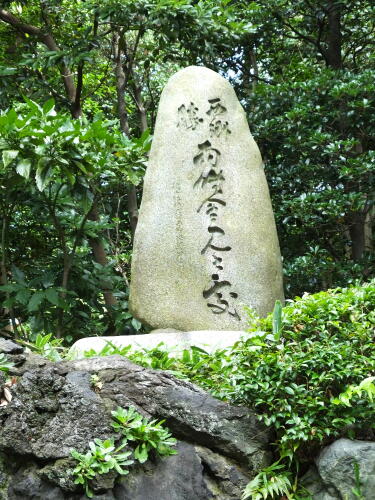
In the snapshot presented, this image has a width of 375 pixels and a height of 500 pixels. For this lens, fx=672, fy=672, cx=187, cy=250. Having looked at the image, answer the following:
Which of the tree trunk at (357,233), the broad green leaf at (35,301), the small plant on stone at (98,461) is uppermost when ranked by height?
the tree trunk at (357,233)

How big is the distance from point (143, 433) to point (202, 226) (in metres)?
1.90

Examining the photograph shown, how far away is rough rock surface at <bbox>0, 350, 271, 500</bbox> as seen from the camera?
274 centimetres

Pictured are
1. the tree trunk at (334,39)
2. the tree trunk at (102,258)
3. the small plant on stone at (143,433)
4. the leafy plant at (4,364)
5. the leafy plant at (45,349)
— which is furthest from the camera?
the tree trunk at (334,39)

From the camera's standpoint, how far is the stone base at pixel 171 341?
3.83m

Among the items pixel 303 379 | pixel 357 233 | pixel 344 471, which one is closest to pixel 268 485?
pixel 344 471

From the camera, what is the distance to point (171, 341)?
4.02 meters

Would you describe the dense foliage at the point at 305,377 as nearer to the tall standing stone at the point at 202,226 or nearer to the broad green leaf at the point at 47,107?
the tall standing stone at the point at 202,226

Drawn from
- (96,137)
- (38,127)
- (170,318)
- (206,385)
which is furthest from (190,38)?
(206,385)

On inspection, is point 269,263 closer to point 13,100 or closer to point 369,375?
point 369,375

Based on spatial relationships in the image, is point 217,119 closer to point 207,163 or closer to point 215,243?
point 207,163

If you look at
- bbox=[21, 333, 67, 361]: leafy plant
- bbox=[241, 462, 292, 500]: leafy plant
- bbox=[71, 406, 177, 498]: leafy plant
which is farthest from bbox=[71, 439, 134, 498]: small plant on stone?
bbox=[21, 333, 67, 361]: leafy plant

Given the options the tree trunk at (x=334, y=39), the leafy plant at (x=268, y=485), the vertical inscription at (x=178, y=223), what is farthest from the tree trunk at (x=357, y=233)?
the leafy plant at (x=268, y=485)

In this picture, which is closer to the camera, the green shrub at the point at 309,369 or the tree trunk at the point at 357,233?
the green shrub at the point at 309,369

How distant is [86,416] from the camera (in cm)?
286
